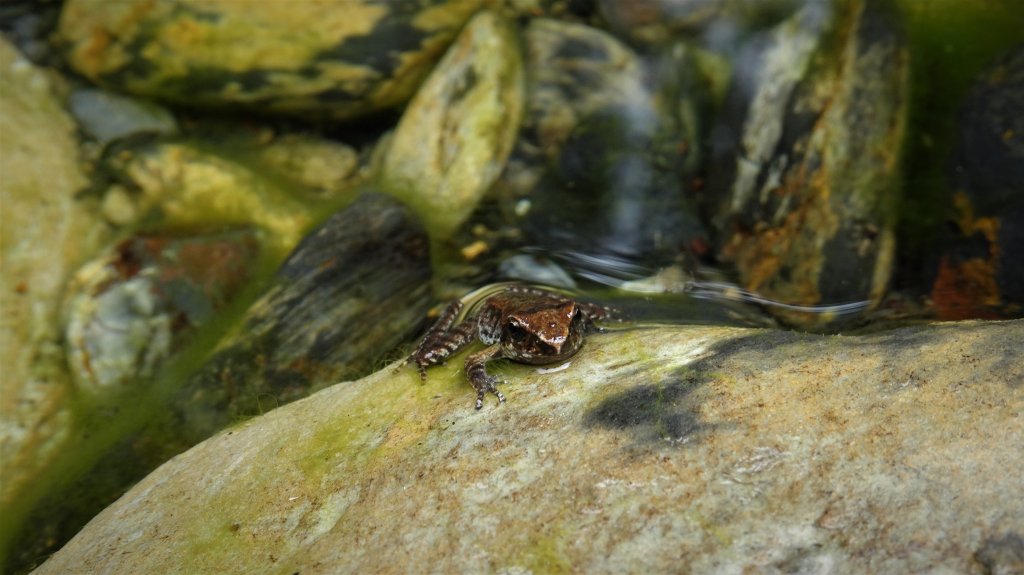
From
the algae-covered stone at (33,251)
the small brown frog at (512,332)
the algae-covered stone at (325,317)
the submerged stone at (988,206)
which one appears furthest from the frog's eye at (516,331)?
the algae-covered stone at (33,251)

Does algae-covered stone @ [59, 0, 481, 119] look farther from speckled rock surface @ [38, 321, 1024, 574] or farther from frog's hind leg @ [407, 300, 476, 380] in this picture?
speckled rock surface @ [38, 321, 1024, 574]

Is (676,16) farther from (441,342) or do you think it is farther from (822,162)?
(441,342)

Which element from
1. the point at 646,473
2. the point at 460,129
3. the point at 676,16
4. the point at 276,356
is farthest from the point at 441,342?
the point at 676,16

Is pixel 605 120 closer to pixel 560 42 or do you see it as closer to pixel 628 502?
pixel 560 42

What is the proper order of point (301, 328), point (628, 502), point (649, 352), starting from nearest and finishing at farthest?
point (628, 502) < point (649, 352) < point (301, 328)

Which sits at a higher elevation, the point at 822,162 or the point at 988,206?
the point at 822,162

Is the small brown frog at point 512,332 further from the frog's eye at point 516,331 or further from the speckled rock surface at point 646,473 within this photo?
the speckled rock surface at point 646,473

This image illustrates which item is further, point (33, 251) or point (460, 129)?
point (460, 129)

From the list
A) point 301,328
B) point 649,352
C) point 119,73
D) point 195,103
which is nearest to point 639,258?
point 649,352
